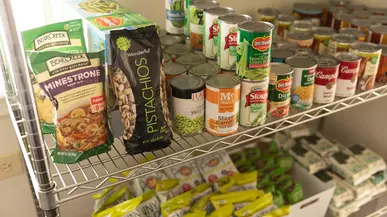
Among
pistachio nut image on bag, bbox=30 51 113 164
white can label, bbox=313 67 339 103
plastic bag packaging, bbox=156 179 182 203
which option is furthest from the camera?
plastic bag packaging, bbox=156 179 182 203

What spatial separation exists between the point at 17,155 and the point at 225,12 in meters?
0.76

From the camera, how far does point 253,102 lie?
1.02 metres

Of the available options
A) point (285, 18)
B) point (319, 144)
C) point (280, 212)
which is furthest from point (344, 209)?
point (285, 18)

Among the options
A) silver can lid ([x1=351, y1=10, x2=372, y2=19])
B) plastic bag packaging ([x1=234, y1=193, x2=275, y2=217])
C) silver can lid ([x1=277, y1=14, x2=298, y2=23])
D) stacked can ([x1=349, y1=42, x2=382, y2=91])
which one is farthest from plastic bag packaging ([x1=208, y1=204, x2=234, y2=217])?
silver can lid ([x1=351, y1=10, x2=372, y2=19])

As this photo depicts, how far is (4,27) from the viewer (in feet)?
2.30

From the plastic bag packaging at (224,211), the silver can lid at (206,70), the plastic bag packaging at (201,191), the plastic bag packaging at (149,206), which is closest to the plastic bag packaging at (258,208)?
the plastic bag packaging at (224,211)

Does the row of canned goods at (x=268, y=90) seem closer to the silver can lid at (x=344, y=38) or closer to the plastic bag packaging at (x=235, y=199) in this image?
the silver can lid at (x=344, y=38)

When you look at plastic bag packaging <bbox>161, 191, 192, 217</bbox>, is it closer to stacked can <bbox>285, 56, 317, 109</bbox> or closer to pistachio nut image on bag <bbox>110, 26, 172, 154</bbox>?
pistachio nut image on bag <bbox>110, 26, 172, 154</bbox>

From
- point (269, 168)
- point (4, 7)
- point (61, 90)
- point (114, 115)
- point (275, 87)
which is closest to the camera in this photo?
point (4, 7)

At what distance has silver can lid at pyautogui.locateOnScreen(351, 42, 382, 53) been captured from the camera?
1.23 m

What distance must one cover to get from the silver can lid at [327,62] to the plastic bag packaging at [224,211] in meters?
0.49

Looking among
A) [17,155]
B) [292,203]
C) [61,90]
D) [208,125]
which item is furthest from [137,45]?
[292,203]

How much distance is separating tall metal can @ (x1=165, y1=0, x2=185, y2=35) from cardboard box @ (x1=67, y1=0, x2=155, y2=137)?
8.0 inches

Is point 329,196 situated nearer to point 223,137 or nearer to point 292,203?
point 292,203
